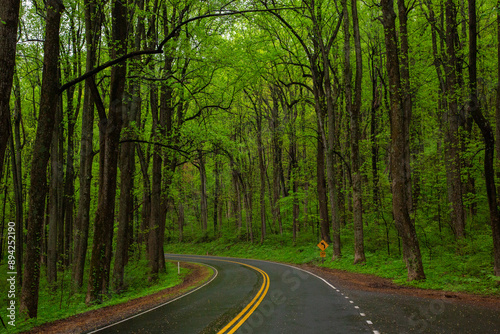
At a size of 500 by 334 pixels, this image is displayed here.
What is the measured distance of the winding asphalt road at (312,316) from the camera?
644 centimetres

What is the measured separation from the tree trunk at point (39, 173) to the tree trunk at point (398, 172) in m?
12.3

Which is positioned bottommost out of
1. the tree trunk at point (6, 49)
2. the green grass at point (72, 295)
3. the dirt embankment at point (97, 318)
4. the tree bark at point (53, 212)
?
the green grass at point (72, 295)

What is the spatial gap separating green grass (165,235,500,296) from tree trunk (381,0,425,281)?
914 mm

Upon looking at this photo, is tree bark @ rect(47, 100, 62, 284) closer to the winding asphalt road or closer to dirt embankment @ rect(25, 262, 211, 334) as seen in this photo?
dirt embankment @ rect(25, 262, 211, 334)

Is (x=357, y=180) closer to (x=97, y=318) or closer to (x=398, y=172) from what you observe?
(x=398, y=172)

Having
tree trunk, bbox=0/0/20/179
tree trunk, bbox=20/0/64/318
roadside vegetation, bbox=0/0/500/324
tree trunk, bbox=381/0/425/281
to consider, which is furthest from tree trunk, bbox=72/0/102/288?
tree trunk, bbox=381/0/425/281

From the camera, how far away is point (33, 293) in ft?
28.1

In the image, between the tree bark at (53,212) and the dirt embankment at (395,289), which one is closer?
the dirt embankment at (395,289)

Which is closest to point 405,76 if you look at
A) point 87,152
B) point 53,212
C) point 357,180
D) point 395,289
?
point 357,180

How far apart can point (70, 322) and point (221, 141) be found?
12352mm

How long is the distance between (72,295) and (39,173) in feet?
22.1

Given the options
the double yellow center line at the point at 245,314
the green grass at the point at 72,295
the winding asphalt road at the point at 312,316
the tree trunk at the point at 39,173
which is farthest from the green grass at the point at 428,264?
the tree trunk at the point at 39,173

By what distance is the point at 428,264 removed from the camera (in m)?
14.1

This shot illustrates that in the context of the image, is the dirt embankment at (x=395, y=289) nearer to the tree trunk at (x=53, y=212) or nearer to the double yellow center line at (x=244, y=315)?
the double yellow center line at (x=244, y=315)
